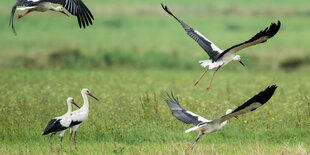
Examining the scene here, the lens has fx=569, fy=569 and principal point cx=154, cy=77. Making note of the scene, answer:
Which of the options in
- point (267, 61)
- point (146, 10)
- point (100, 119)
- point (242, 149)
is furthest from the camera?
point (146, 10)

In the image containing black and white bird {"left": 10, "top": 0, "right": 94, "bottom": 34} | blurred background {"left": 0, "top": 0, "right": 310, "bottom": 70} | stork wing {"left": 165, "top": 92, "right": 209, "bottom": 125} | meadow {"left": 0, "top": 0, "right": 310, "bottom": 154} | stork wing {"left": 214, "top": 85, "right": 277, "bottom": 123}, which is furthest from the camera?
blurred background {"left": 0, "top": 0, "right": 310, "bottom": 70}

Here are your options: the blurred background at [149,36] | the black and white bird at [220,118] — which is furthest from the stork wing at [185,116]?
the blurred background at [149,36]

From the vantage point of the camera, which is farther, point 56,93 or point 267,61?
point 267,61

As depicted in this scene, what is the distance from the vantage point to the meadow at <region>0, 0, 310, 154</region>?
9.92 metres

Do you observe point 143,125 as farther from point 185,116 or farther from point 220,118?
point 220,118

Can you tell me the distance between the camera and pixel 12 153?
8.43m

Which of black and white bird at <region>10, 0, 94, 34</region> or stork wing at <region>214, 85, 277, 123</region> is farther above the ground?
black and white bird at <region>10, 0, 94, 34</region>

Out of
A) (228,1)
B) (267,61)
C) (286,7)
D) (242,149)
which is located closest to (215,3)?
(228,1)

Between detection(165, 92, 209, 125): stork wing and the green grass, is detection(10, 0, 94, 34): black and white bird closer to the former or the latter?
detection(165, 92, 209, 125): stork wing

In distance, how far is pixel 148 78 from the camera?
19.6 metres

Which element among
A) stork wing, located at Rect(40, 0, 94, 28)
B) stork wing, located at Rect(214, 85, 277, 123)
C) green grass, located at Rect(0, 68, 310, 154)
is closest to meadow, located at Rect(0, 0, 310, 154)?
green grass, located at Rect(0, 68, 310, 154)

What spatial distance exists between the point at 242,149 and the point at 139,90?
7.82 metres

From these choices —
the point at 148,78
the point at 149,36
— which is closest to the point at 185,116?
the point at 148,78

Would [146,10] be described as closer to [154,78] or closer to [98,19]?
[98,19]
